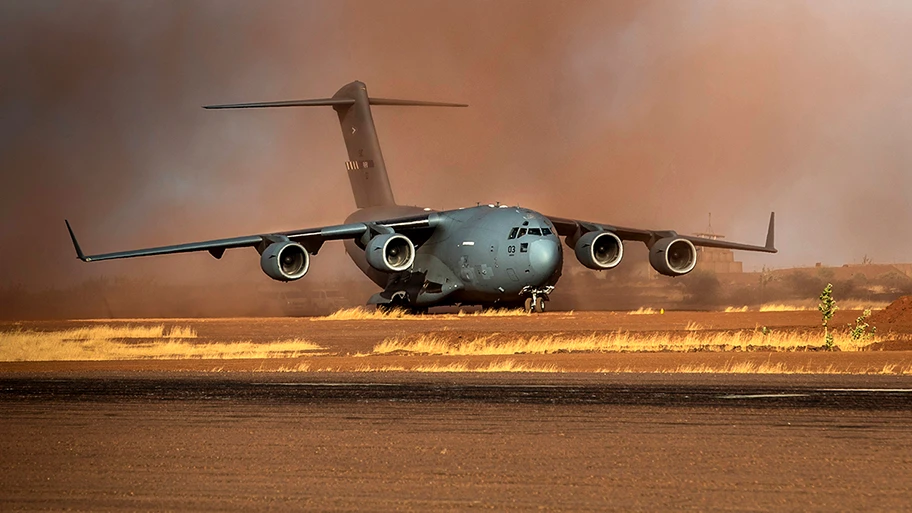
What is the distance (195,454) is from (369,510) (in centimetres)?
307

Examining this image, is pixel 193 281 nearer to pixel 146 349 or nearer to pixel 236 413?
pixel 146 349

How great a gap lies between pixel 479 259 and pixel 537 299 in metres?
2.46

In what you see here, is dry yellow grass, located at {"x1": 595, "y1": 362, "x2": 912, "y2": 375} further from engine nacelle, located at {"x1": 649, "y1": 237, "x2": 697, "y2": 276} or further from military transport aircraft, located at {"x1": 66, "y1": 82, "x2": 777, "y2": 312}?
engine nacelle, located at {"x1": 649, "y1": 237, "x2": 697, "y2": 276}

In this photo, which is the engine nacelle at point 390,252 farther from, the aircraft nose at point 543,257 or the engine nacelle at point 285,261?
the aircraft nose at point 543,257

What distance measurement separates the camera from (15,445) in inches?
431

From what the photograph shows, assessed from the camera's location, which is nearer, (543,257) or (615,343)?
(615,343)

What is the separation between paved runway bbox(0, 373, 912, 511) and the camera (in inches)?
316

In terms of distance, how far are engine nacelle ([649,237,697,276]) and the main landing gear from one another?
484cm

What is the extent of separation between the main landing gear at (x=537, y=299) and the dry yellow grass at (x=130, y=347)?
11.4m

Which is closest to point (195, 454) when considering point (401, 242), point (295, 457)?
point (295, 457)

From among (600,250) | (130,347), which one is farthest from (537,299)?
(130,347)

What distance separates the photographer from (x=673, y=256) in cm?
4306

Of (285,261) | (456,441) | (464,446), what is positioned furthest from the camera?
(285,261)

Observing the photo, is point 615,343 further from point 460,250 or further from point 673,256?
point 673,256
